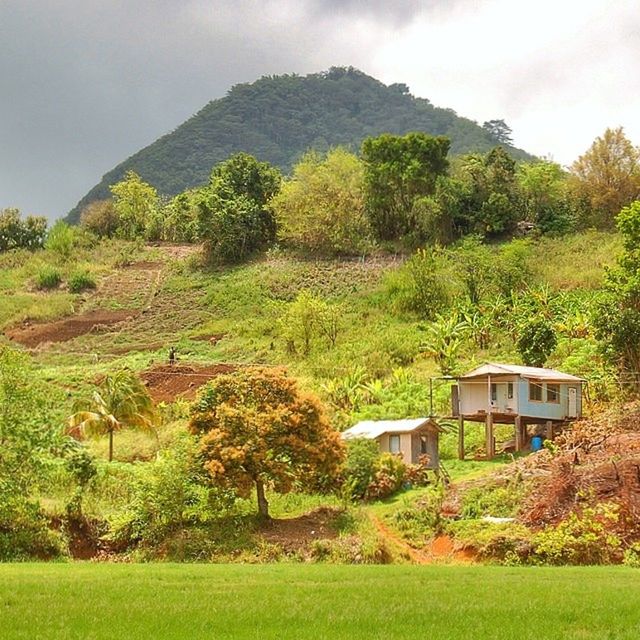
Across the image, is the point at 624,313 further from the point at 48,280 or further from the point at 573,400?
the point at 48,280

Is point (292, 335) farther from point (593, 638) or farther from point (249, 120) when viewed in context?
point (249, 120)

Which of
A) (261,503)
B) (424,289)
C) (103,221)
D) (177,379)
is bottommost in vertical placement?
(261,503)

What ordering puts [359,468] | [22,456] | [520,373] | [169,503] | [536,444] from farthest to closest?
1. [520,373]
2. [536,444]
3. [359,468]
4. [169,503]
5. [22,456]

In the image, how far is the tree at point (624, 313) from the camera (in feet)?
107

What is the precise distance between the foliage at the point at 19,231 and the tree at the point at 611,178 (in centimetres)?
4866

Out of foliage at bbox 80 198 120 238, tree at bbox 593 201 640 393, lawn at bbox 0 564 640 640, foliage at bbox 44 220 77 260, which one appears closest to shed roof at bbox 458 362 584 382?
tree at bbox 593 201 640 393

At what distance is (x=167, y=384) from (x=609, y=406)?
2086 cm

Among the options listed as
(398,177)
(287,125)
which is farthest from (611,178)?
(287,125)

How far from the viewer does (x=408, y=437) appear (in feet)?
98.2

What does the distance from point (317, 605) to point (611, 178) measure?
58.0m

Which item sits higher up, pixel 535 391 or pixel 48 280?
pixel 48 280

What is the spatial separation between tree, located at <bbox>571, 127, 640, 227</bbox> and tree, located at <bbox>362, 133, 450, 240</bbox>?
10.8 metres

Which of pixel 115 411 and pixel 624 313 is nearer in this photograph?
pixel 624 313

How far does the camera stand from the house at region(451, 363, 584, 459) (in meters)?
30.9
